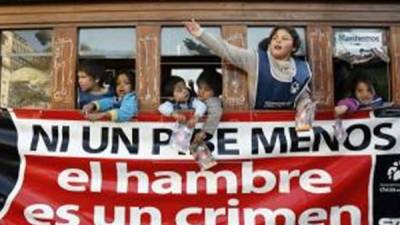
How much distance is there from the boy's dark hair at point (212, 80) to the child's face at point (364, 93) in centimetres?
91

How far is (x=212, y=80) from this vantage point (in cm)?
507

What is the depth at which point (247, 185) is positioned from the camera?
4.83m

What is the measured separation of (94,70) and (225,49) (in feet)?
2.96

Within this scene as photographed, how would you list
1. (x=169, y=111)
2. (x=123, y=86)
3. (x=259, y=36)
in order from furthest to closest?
(x=259, y=36) → (x=123, y=86) → (x=169, y=111)

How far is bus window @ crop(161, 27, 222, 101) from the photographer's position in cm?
511

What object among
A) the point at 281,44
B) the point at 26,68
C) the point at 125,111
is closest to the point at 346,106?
the point at 281,44

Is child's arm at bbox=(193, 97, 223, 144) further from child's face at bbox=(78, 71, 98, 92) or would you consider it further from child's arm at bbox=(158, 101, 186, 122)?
child's face at bbox=(78, 71, 98, 92)

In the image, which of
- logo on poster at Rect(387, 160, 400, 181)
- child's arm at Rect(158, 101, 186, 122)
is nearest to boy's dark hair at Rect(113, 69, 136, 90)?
child's arm at Rect(158, 101, 186, 122)

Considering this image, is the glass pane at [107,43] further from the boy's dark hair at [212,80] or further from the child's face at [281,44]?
the child's face at [281,44]

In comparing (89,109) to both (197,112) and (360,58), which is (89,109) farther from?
(360,58)

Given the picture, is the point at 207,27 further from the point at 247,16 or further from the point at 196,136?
the point at 196,136

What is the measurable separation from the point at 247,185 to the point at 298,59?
3.03 feet

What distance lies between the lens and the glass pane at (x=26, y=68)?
5191 millimetres

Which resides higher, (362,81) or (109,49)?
(109,49)
